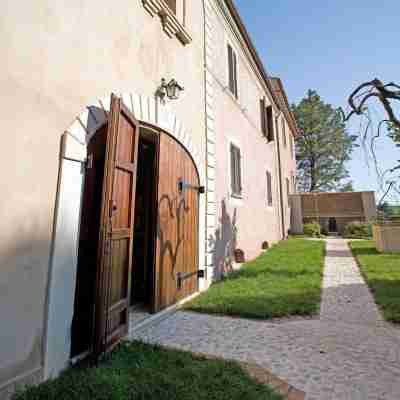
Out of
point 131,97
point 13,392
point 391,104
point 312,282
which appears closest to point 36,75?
point 131,97

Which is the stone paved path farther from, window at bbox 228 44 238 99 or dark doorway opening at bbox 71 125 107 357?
window at bbox 228 44 238 99

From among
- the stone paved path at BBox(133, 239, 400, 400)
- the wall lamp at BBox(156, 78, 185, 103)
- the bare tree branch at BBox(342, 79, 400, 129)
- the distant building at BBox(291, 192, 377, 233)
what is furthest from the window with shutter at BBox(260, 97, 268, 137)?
the distant building at BBox(291, 192, 377, 233)

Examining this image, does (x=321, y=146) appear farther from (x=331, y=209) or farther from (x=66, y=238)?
(x=66, y=238)

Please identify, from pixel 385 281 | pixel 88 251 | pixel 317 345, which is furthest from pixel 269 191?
pixel 88 251

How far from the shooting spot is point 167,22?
3734 mm

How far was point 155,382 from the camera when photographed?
1704mm

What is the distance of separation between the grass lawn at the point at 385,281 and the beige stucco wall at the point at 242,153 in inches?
105

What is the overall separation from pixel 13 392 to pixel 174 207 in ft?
8.24

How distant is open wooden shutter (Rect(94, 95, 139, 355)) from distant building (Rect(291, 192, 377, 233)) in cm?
1532

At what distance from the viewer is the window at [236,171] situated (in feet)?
20.7

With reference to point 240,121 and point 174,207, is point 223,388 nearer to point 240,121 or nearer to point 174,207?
point 174,207

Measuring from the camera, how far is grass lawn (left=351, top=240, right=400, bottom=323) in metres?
3.15

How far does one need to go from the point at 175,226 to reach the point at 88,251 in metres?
1.53

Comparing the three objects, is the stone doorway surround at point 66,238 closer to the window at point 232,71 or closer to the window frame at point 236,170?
the window frame at point 236,170
